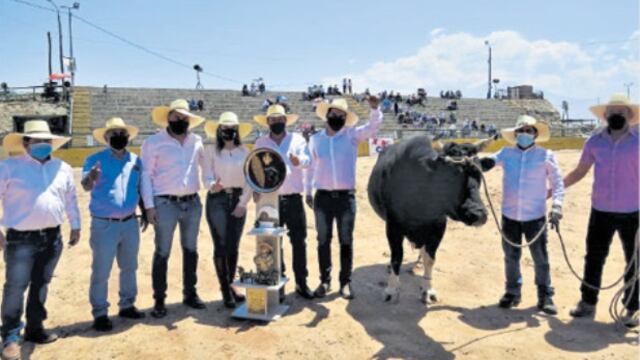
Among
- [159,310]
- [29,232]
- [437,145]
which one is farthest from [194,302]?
[437,145]

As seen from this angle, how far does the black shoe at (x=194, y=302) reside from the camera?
5203 millimetres

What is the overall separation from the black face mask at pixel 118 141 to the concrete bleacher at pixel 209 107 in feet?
56.9

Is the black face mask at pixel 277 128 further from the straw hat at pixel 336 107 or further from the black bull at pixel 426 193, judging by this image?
the black bull at pixel 426 193

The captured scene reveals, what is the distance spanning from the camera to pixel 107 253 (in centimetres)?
463

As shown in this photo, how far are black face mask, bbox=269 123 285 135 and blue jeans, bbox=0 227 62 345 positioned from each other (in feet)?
7.18

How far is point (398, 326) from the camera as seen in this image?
473 cm

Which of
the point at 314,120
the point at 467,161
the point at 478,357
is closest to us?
the point at 478,357

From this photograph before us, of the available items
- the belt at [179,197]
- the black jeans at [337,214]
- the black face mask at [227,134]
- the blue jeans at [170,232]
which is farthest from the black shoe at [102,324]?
the black jeans at [337,214]

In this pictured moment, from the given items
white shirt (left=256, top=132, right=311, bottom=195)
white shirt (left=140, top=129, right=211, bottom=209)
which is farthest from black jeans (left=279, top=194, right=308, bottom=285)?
white shirt (left=140, top=129, right=211, bottom=209)

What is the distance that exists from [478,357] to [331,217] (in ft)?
6.66

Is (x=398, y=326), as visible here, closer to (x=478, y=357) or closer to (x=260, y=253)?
(x=478, y=357)

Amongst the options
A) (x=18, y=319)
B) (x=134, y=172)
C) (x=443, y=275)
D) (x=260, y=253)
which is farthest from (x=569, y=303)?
(x=18, y=319)

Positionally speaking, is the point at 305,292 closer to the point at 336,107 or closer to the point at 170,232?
the point at 170,232

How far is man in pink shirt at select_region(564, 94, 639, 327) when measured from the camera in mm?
4617
